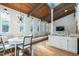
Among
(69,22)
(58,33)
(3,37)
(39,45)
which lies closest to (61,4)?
(69,22)

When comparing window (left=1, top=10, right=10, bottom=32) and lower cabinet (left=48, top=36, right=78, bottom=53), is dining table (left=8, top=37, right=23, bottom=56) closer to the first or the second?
window (left=1, top=10, right=10, bottom=32)

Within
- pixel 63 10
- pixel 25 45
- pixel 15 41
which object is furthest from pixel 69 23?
pixel 15 41

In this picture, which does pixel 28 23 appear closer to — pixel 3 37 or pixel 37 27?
pixel 37 27

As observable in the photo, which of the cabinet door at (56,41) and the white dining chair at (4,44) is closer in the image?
the white dining chair at (4,44)

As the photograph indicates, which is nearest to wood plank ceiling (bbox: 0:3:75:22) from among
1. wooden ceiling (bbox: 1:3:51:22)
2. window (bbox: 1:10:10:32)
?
wooden ceiling (bbox: 1:3:51:22)

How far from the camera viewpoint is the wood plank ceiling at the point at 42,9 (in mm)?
2449

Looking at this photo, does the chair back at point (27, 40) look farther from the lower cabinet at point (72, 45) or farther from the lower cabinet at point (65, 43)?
the lower cabinet at point (72, 45)

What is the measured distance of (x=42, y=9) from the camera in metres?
2.55

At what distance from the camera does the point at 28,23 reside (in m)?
2.54

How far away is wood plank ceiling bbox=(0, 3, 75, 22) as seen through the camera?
96.4 inches

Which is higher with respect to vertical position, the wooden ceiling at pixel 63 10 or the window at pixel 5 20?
the wooden ceiling at pixel 63 10

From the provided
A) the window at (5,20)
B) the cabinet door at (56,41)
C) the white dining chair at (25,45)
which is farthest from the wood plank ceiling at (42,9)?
the white dining chair at (25,45)

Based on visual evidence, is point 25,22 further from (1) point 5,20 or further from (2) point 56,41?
(2) point 56,41

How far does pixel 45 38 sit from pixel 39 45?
23 centimetres
